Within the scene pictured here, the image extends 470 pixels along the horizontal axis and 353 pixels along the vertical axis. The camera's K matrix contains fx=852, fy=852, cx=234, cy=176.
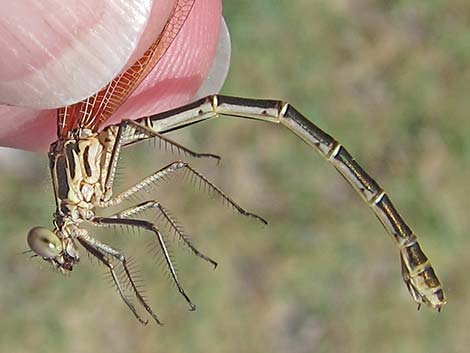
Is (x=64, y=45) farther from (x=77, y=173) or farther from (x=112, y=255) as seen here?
(x=112, y=255)

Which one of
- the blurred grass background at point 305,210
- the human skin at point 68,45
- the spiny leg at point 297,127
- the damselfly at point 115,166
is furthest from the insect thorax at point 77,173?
the blurred grass background at point 305,210

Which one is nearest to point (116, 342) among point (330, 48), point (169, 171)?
point (169, 171)

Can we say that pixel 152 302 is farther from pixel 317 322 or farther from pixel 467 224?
pixel 467 224

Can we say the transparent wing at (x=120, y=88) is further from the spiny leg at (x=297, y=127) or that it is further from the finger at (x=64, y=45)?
the finger at (x=64, y=45)

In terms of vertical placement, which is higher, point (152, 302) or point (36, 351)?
point (152, 302)

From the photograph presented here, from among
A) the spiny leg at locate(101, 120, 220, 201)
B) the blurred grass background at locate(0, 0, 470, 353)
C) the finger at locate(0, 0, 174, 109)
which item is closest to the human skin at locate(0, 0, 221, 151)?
the finger at locate(0, 0, 174, 109)

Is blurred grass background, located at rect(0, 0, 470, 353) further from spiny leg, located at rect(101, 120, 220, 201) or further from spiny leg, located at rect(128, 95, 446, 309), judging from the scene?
spiny leg, located at rect(128, 95, 446, 309)
